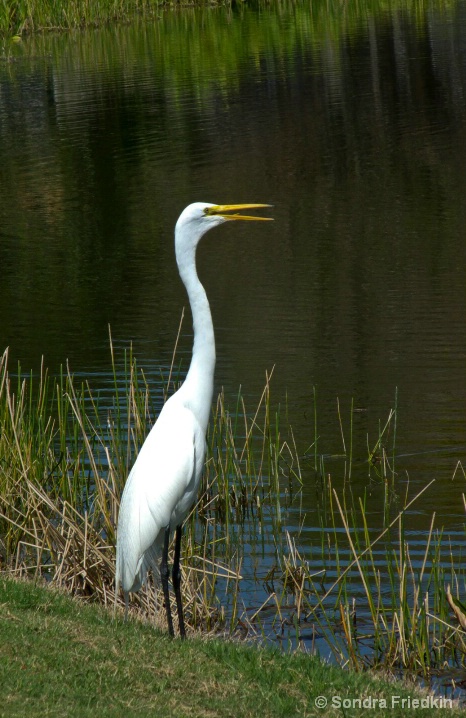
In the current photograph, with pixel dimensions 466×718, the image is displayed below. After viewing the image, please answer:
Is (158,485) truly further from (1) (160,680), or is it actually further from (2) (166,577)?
(1) (160,680)

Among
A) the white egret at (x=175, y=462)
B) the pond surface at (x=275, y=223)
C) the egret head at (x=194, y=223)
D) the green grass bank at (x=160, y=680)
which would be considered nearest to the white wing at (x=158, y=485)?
the white egret at (x=175, y=462)

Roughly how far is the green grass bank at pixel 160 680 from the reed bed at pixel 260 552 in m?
0.68

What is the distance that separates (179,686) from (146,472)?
1.10m

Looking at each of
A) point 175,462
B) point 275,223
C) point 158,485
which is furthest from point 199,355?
point 275,223

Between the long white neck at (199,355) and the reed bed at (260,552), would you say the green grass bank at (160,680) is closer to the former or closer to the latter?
the reed bed at (260,552)

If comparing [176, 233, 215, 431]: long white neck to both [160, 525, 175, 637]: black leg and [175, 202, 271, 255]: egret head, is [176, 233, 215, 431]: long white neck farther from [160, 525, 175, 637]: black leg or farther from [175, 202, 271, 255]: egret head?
[160, 525, 175, 637]: black leg

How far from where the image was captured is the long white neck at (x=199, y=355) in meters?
4.90

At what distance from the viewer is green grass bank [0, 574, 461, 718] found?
12.0ft

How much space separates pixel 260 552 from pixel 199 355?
6.17 feet

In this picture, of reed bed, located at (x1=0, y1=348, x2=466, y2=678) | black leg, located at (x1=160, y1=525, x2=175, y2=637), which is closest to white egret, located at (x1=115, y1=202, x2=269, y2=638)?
black leg, located at (x1=160, y1=525, x2=175, y2=637)

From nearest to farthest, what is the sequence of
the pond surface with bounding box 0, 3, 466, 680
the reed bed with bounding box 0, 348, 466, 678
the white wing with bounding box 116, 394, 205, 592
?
the white wing with bounding box 116, 394, 205, 592 → the reed bed with bounding box 0, 348, 466, 678 → the pond surface with bounding box 0, 3, 466, 680

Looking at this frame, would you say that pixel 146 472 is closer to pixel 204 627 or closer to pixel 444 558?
pixel 204 627

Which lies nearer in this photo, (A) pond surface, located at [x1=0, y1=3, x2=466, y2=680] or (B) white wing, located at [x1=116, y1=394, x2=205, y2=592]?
(B) white wing, located at [x1=116, y1=394, x2=205, y2=592]

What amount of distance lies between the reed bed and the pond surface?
1.47ft
